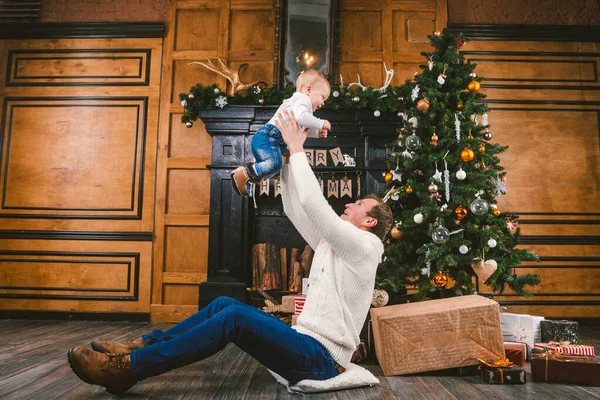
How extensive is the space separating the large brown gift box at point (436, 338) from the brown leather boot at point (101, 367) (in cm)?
126

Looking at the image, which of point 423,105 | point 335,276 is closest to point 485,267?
point 423,105

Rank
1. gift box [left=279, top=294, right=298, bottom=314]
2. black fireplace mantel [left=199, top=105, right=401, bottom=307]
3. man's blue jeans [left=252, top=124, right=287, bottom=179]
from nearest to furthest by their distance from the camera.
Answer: man's blue jeans [left=252, top=124, right=287, bottom=179] → gift box [left=279, top=294, right=298, bottom=314] → black fireplace mantel [left=199, top=105, right=401, bottom=307]

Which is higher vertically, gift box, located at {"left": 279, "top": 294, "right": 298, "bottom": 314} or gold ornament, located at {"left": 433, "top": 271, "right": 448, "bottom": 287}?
gold ornament, located at {"left": 433, "top": 271, "right": 448, "bottom": 287}

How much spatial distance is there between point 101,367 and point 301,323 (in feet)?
2.61

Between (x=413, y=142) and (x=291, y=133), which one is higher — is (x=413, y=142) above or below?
above

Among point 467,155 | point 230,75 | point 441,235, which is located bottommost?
point 441,235

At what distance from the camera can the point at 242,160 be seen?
12.7 ft

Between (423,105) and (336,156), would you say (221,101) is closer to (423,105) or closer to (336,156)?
(336,156)

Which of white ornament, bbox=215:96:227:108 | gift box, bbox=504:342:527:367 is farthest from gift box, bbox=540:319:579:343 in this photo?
white ornament, bbox=215:96:227:108

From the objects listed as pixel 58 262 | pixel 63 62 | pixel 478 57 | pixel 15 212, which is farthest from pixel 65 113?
pixel 478 57

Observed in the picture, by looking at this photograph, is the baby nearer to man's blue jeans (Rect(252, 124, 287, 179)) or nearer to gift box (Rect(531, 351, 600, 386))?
man's blue jeans (Rect(252, 124, 287, 179))

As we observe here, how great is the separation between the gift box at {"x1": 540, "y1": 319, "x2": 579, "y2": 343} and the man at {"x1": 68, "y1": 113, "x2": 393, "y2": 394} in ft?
4.49

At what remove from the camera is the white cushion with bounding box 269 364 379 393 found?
1.66m

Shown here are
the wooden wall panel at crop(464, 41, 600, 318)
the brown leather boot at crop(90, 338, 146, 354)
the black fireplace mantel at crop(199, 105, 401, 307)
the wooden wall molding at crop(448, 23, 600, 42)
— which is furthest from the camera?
the wooden wall molding at crop(448, 23, 600, 42)
